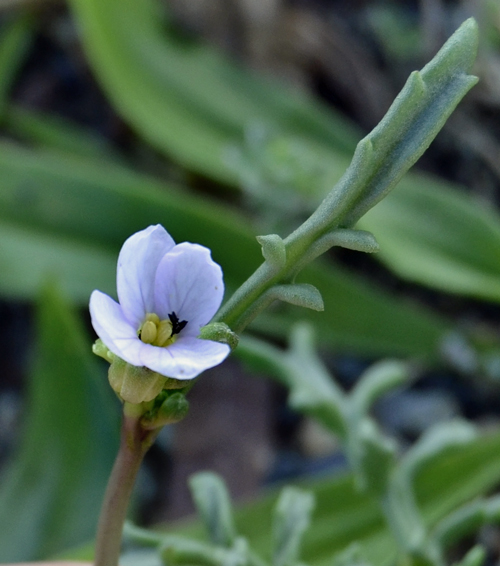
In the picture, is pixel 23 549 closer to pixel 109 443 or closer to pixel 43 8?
pixel 109 443

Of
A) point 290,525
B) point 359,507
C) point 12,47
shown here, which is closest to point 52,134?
point 12,47

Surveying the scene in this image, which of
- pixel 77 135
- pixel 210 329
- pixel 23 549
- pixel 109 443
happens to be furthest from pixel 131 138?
pixel 210 329

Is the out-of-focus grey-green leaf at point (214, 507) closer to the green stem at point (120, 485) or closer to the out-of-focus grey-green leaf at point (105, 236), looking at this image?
the green stem at point (120, 485)

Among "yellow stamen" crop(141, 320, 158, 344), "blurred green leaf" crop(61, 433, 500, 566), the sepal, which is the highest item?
"yellow stamen" crop(141, 320, 158, 344)

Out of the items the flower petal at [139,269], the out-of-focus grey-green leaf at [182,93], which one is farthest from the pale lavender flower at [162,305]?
the out-of-focus grey-green leaf at [182,93]

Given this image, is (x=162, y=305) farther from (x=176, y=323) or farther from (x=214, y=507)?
(x=214, y=507)

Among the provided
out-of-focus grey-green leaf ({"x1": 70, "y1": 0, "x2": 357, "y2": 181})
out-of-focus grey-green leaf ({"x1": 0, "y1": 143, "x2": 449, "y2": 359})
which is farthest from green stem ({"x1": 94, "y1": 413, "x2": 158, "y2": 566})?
out-of-focus grey-green leaf ({"x1": 70, "y1": 0, "x2": 357, "y2": 181})

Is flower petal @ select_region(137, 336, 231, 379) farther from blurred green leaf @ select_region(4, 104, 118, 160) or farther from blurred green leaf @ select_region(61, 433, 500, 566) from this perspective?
blurred green leaf @ select_region(4, 104, 118, 160)
